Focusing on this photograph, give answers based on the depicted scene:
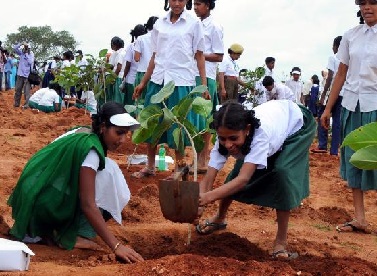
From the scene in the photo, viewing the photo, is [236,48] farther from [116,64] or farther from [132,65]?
[132,65]

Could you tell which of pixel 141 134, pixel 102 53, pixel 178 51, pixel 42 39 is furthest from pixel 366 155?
pixel 42 39

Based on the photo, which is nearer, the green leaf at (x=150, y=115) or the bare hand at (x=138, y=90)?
the green leaf at (x=150, y=115)

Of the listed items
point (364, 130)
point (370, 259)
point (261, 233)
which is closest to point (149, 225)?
point (261, 233)

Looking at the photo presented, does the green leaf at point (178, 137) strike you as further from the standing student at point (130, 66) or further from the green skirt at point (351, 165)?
the standing student at point (130, 66)

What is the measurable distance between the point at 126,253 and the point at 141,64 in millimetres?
4226

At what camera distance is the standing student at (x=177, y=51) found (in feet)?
16.4

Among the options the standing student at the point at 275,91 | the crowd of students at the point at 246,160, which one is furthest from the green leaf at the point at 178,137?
the standing student at the point at 275,91

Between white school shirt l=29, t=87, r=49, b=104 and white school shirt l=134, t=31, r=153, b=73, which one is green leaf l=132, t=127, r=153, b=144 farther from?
white school shirt l=29, t=87, r=49, b=104

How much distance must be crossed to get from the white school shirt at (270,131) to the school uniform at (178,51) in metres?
1.60

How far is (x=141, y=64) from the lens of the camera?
23.1 ft

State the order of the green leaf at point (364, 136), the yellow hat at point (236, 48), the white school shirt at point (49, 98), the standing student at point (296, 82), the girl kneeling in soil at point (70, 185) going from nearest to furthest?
the green leaf at point (364, 136) → the girl kneeling in soil at point (70, 185) → the yellow hat at point (236, 48) → the white school shirt at point (49, 98) → the standing student at point (296, 82)

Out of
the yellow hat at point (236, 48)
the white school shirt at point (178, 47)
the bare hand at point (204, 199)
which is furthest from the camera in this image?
the yellow hat at point (236, 48)

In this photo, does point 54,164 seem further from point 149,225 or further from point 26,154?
point 26,154

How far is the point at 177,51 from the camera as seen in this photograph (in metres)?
5.02
